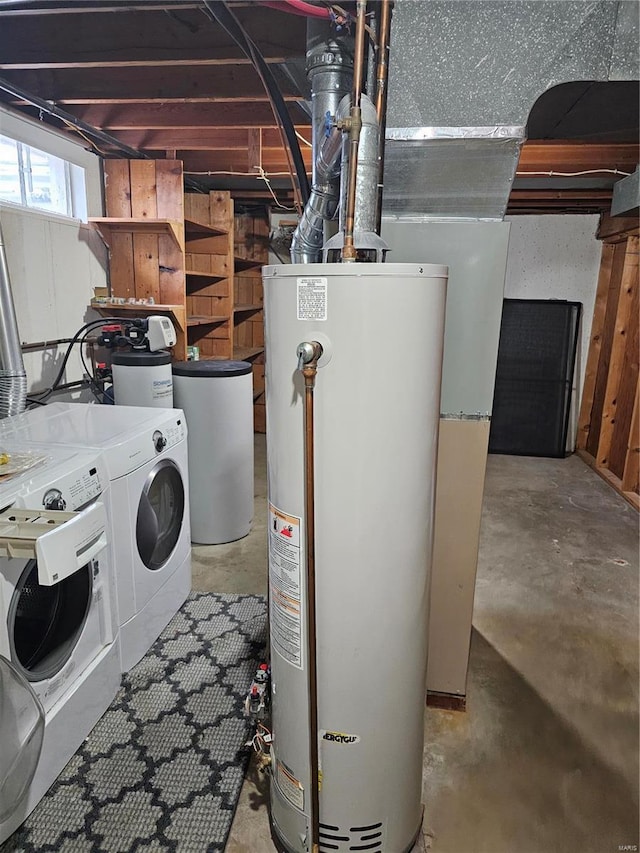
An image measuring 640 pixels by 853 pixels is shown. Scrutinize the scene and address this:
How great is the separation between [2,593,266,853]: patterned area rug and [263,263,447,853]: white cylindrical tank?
353mm

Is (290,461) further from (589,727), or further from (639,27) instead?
(589,727)

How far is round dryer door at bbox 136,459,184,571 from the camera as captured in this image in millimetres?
2229

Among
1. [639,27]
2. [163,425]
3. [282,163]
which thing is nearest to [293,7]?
[639,27]

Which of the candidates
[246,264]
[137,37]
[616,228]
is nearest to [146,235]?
[137,37]

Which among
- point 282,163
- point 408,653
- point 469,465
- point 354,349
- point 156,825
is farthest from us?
point 282,163

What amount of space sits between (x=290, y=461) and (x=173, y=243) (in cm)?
282

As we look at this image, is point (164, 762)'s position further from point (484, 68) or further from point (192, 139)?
A: point (192, 139)

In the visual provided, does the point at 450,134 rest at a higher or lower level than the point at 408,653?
higher

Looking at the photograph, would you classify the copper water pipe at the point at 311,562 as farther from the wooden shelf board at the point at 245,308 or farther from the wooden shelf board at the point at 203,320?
the wooden shelf board at the point at 245,308

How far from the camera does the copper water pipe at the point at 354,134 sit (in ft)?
3.76

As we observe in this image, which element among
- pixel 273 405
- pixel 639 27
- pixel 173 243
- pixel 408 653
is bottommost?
pixel 408 653

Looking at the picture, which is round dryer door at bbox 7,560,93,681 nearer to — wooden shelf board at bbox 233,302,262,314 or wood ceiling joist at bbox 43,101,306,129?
wood ceiling joist at bbox 43,101,306,129

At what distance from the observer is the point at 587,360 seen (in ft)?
17.6

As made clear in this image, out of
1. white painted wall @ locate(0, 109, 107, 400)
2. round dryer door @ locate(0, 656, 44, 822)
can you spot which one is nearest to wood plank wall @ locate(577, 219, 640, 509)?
white painted wall @ locate(0, 109, 107, 400)
